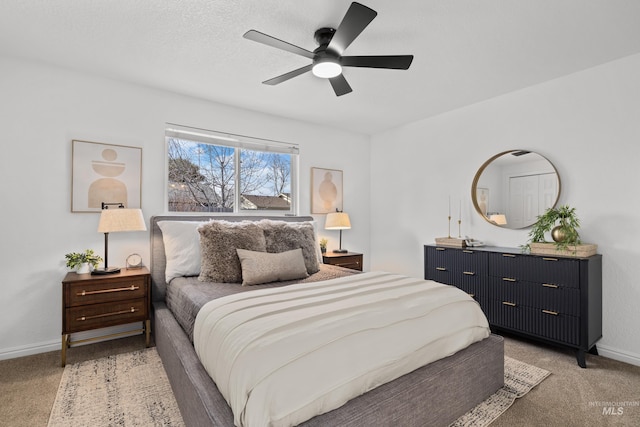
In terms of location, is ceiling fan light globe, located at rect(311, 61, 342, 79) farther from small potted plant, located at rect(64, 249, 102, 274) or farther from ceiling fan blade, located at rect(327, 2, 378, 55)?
small potted plant, located at rect(64, 249, 102, 274)

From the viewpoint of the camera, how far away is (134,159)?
316 centimetres

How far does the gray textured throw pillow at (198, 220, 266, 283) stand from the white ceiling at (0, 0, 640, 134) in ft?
4.75

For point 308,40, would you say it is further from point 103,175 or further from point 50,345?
point 50,345

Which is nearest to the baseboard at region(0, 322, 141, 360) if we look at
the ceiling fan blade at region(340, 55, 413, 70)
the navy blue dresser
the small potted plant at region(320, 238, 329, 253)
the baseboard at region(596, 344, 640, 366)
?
Result: the small potted plant at region(320, 238, 329, 253)

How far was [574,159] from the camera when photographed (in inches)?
117

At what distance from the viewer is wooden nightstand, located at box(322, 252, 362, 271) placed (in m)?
3.96

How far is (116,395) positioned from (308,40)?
2818 mm

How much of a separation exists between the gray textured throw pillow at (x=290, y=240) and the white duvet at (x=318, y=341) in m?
0.91

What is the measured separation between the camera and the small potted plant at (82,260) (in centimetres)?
272

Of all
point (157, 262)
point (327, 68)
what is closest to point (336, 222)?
point (157, 262)

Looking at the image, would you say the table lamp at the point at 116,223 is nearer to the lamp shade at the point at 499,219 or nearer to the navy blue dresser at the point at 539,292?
the navy blue dresser at the point at 539,292

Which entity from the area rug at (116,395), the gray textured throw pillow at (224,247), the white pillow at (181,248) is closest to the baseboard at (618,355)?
the gray textured throw pillow at (224,247)

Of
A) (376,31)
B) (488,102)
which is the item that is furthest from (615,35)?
(376,31)

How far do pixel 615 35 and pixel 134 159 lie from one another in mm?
4191
